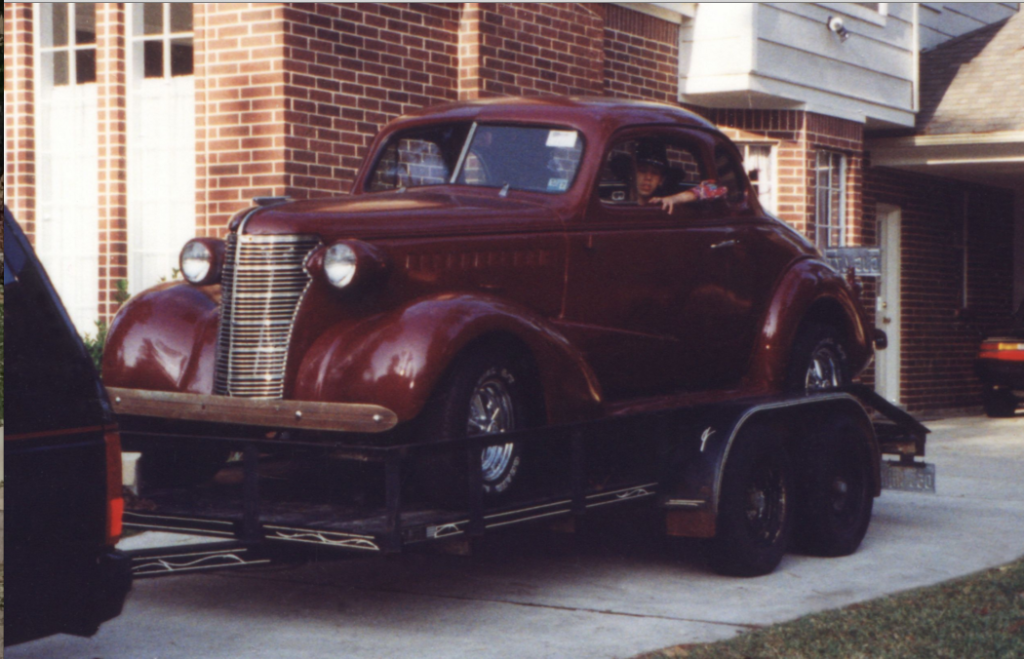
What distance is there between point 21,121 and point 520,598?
6.23m

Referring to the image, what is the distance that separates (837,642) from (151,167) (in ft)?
21.5

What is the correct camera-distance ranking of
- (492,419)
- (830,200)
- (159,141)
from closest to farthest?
(492,419)
(159,141)
(830,200)

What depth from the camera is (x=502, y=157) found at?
7016 millimetres

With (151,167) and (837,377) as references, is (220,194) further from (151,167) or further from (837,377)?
(837,377)

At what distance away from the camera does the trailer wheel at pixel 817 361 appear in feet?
26.1

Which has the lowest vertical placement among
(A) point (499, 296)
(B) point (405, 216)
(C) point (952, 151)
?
(A) point (499, 296)

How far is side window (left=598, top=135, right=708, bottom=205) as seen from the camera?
279 inches

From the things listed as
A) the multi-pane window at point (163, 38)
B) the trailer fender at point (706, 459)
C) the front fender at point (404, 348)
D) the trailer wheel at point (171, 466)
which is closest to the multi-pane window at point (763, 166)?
the multi-pane window at point (163, 38)

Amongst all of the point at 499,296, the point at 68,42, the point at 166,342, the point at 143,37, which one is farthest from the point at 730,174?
the point at 68,42

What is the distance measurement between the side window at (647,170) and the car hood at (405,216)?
54 centimetres

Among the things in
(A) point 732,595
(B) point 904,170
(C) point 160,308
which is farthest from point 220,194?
(B) point 904,170

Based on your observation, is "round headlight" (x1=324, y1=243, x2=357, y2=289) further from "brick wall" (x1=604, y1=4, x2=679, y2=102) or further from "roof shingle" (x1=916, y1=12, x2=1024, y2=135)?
"roof shingle" (x1=916, y1=12, x2=1024, y2=135)

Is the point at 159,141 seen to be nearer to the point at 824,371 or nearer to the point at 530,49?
the point at 530,49

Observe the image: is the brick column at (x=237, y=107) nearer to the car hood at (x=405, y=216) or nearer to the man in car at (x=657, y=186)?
the car hood at (x=405, y=216)
